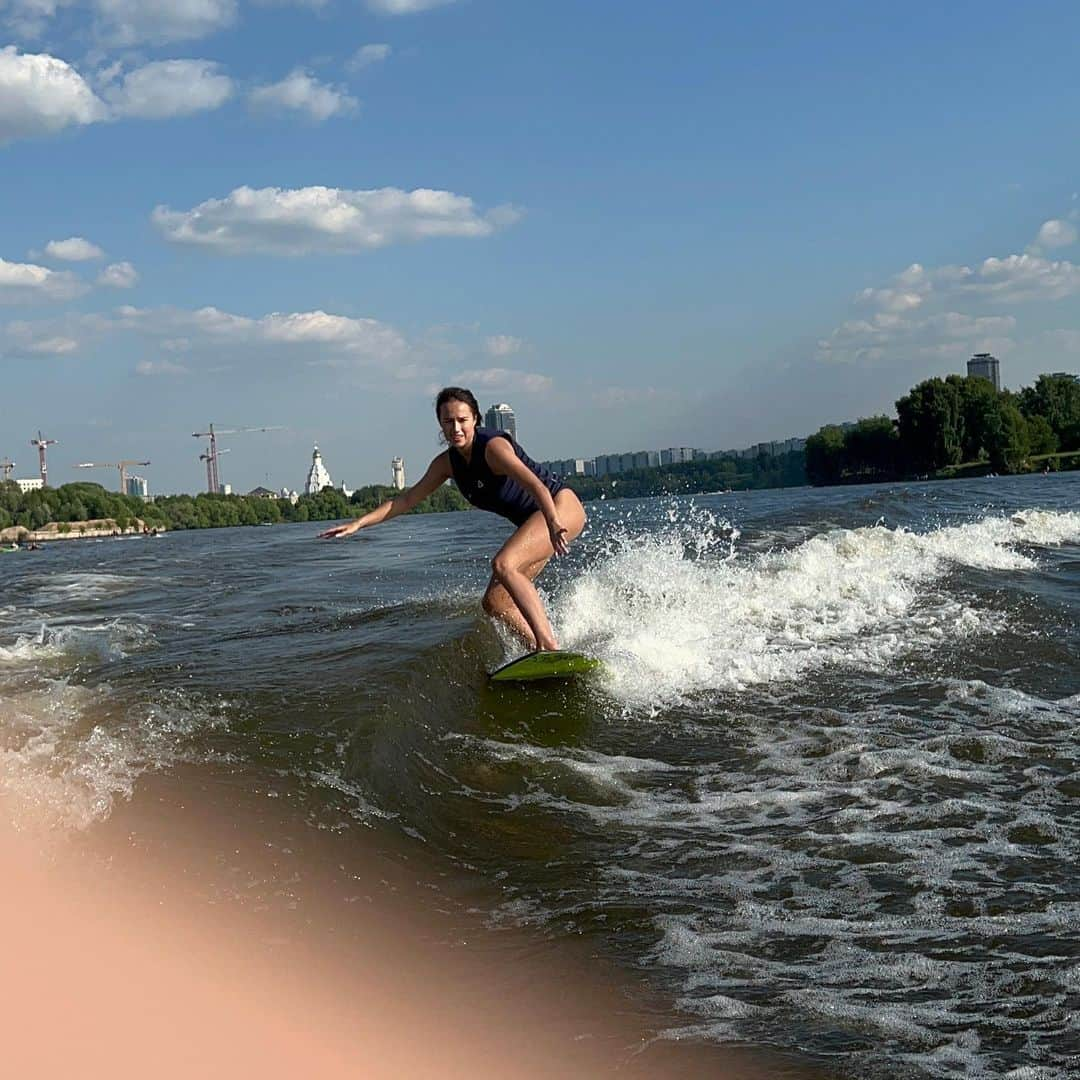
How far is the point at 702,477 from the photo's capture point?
4651 inches

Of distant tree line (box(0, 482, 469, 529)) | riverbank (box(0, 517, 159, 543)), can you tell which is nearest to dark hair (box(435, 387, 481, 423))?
distant tree line (box(0, 482, 469, 529))

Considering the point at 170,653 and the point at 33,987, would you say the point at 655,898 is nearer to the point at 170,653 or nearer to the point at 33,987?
the point at 33,987

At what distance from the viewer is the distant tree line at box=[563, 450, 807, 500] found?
96938 millimetres

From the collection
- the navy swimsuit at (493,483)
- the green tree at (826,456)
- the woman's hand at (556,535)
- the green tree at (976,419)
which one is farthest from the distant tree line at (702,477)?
the woman's hand at (556,535)

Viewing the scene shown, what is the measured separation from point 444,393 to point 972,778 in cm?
437

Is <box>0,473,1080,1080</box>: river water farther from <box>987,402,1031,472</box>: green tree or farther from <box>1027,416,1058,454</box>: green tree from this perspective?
<box>1027,416,1058,454</box>: green tree

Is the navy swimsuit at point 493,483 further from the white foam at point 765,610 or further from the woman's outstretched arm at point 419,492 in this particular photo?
the white foam at point 765,610

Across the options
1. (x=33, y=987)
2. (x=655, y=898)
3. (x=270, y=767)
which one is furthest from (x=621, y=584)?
(x=33, y=987)

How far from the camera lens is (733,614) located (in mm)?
10875

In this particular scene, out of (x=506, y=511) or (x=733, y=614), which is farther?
(x=733, y=614)

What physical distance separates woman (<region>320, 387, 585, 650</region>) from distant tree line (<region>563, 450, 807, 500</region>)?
79421mm

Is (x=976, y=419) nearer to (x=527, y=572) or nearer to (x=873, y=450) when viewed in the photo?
(x=873, y=450)

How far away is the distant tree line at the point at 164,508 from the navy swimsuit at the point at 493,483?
10092cm

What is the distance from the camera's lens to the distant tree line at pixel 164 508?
397 feet
